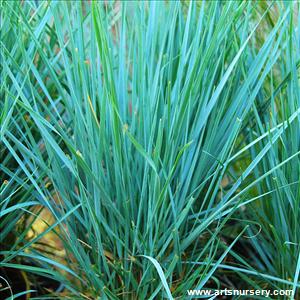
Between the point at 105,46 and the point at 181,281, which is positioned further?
the point at 181,281

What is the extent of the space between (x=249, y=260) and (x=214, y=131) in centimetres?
51

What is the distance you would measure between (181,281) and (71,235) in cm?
24

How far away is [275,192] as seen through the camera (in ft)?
3.79

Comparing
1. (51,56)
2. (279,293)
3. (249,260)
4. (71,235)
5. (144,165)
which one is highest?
(51,56)

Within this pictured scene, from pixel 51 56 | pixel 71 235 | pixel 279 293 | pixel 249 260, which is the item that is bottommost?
pixel 249 260

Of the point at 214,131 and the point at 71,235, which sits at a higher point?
the point at 214,131

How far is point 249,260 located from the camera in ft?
4.96

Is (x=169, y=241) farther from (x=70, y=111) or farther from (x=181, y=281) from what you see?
(x=70, y=111)

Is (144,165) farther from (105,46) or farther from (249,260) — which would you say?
(249,260)

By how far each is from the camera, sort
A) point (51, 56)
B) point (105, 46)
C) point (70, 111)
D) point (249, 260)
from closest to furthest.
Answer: point (105, 46) → point (70, 111) → point (51, 56) → point (249, 260)

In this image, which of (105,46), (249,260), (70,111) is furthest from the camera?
(249,260)

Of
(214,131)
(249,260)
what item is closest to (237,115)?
(214,131)

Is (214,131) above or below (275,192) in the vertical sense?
above

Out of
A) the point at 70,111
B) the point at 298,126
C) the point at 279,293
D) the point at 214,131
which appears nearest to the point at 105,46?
the point at 70,111
